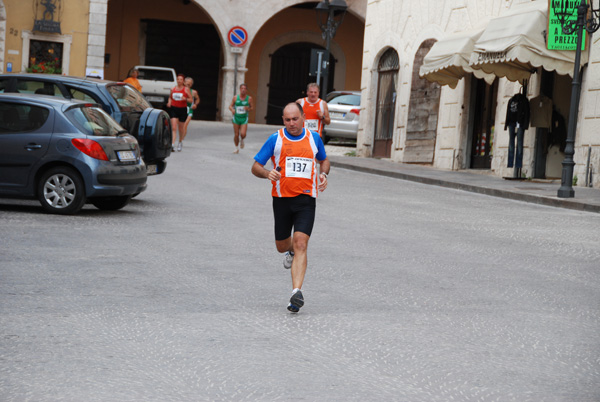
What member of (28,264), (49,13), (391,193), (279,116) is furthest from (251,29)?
(28,264)

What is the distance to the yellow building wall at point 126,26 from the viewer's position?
43.4 metres

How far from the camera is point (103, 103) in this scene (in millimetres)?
14680

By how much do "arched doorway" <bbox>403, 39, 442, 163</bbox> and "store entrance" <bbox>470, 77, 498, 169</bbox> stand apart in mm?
1447

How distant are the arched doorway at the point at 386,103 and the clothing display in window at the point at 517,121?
762 cm

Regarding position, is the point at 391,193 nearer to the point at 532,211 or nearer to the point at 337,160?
the point at 532,211

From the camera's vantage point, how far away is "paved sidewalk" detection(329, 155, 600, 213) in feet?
56.5

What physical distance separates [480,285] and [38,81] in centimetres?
853

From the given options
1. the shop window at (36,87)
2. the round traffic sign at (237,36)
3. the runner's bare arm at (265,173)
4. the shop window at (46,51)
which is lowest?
the runner's bare arm at (265,173)

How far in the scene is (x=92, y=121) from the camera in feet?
41.9

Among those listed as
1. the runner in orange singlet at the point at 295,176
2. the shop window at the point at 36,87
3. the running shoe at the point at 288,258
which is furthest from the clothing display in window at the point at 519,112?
the runner in orange singlet at the point at 295,176

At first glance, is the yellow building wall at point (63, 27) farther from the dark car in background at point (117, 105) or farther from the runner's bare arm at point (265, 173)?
the runner's bare arm at point (265, 173)

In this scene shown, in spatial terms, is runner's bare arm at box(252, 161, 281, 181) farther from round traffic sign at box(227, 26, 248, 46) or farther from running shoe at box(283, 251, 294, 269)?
round traffic sign at box(227, 26, 248, 46)

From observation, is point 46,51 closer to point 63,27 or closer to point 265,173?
point 63,27

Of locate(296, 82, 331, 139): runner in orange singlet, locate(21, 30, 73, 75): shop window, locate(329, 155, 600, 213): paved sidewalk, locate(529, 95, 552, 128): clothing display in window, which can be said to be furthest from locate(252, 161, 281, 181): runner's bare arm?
locate(21, 30, 73, 75): shop window
